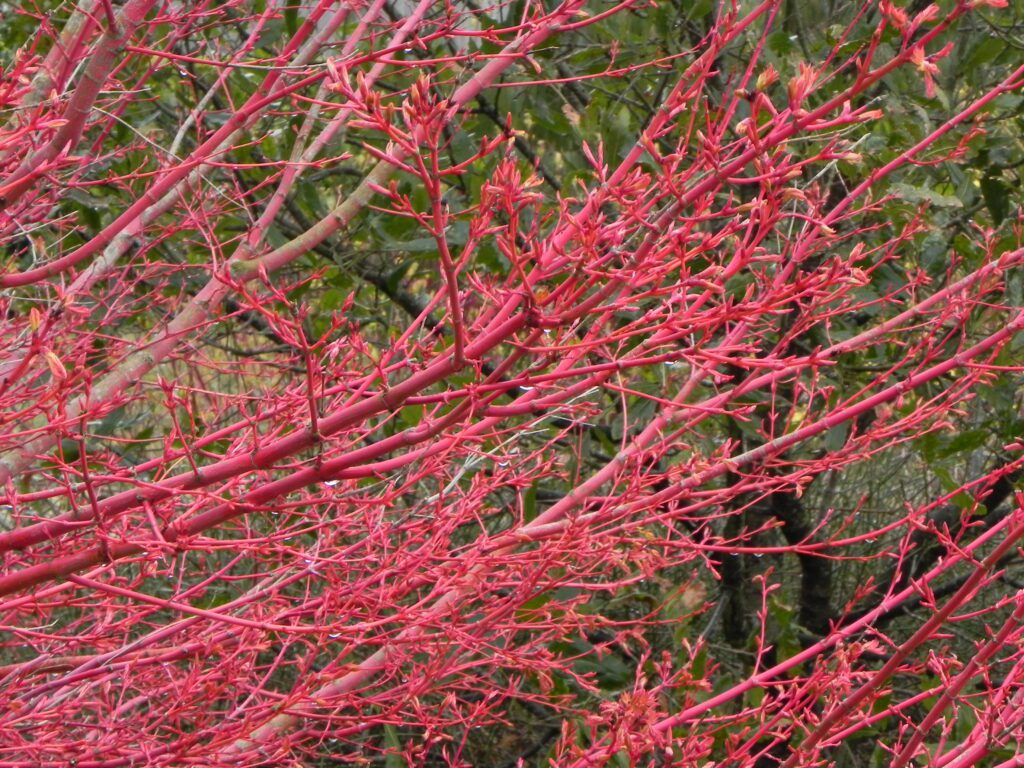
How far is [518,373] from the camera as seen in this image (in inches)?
142

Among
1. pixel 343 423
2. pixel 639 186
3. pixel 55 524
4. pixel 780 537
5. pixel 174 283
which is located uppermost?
pixel 639 186

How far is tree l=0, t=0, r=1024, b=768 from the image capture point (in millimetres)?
1548

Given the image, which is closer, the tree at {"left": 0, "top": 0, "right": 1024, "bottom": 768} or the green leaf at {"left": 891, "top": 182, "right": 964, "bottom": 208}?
the tree at {"left": 0, "top": 0, "right": 1024, "bottom": 768}

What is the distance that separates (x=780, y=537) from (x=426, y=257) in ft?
6.17

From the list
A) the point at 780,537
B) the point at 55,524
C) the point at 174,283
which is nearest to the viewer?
the point at 55,524

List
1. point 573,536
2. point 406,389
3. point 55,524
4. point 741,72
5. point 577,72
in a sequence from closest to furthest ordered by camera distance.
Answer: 1. point 406,389
2. point 55,524
3. point 573,536
4. point 741,72
5. point 577,72

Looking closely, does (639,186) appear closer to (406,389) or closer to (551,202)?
(406,389)

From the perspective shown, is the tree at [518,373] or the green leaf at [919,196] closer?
the tree at [518,373]

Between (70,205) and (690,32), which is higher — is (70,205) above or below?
below

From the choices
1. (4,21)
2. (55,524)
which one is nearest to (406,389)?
(55,524)

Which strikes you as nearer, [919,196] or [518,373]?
[919,196]

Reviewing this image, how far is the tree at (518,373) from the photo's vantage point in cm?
155

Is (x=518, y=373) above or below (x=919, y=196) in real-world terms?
below

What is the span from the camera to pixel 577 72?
12.9 feet
